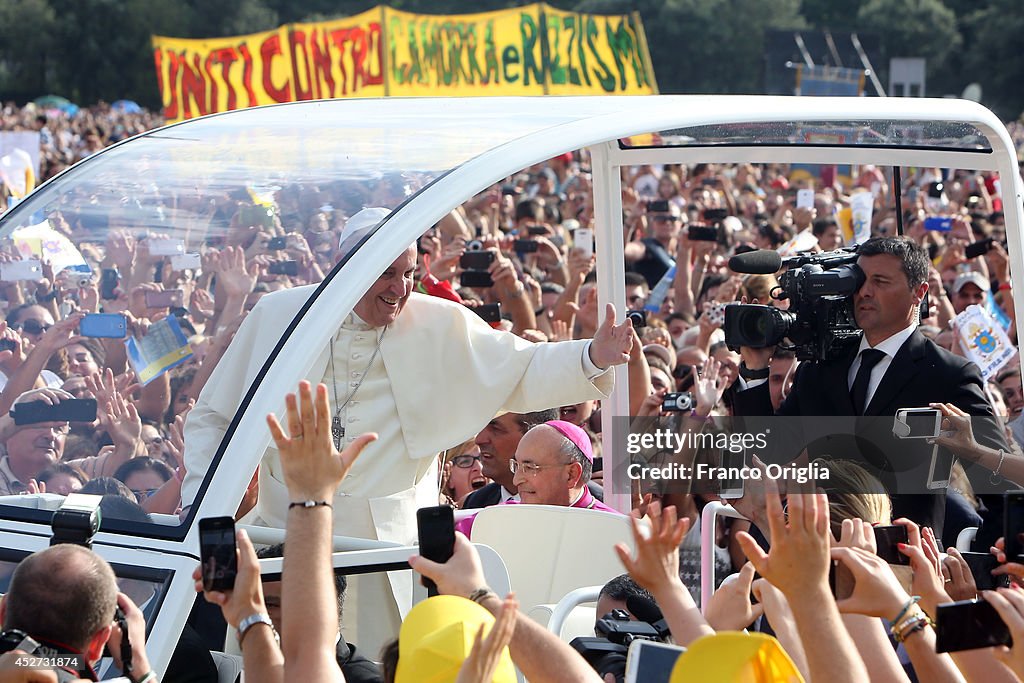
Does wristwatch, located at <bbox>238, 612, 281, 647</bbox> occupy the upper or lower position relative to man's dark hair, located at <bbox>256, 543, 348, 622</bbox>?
upper

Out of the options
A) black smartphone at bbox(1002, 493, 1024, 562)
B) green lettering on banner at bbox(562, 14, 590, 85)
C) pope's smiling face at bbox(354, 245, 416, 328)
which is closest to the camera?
black smartphone at bbox(1002, 493, 1024, 562)

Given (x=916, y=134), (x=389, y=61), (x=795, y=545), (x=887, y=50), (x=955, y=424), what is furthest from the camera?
(x=887, y=50)

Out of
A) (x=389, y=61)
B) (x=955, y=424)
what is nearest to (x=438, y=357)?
(x=955, y=424)

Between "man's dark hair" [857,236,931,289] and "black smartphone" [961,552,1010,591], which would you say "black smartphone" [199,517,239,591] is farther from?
"man's dark hair" [857,236,931,289]

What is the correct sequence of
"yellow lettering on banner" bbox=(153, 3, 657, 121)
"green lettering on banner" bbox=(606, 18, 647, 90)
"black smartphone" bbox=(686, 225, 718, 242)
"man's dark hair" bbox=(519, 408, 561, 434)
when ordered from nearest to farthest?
"man's dark hair" bbox=(519, 408, 561, 434), "black smartphone" bbox=(686, 225, 718, 242), "yellow lettering on banner" bbox=(153, 3, 657, 121), "green lettering on banner" bbox=(606, 18, 647, 90)

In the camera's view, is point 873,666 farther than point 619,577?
No

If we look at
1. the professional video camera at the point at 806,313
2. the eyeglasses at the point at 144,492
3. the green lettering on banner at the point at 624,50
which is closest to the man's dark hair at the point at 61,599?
the eyeglasses at the point at 144,492

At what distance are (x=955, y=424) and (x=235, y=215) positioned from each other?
2185 millimetres

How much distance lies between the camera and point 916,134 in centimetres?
490

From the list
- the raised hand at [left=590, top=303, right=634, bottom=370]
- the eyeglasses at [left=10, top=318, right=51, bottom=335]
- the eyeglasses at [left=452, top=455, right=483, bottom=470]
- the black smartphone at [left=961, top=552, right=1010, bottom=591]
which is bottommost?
the eyeglasses at [left=452, top=455, right=483, bottom=470]

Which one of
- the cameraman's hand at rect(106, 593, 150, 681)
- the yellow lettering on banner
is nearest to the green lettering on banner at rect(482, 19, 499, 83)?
the yellow lettering on banner

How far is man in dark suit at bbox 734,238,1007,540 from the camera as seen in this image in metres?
4.56

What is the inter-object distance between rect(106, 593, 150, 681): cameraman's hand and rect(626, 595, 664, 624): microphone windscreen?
1337 mm

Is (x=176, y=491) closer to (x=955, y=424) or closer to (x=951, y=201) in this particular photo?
(x=955, y=424)
